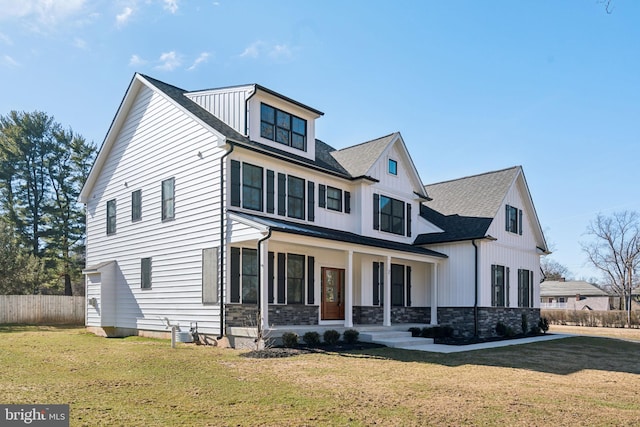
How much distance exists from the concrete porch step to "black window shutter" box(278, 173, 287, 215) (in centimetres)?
475

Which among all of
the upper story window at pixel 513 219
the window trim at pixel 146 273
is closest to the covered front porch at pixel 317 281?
the upper story window at pixel 513 219

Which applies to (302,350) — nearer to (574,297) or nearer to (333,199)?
(333,199)

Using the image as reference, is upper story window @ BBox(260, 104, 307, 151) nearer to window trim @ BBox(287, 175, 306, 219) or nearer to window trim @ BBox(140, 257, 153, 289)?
window trim @ BBox(287, 175, 306, 219)

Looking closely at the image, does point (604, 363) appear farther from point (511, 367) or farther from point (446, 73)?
point (446, 73)

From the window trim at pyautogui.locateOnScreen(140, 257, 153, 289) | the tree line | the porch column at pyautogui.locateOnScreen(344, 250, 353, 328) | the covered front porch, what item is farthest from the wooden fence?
the porch column at pyautogui.locateOnScreen(344, 250, 353, 328)

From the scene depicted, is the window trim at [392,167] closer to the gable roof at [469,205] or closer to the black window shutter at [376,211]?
the black window shutter at [376,211]

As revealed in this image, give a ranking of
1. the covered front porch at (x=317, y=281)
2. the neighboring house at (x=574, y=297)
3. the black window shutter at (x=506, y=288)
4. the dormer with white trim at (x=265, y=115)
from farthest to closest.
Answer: the neighboring house at (x=574, y=297), the black window shutter at (x=506, y=288), the dormer with white trim at (x=265, y=115), the covered front porch at (x=317, y=281)

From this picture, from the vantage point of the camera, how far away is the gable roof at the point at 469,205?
2192cm

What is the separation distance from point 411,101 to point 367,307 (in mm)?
8090

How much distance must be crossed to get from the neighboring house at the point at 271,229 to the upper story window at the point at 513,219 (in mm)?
96

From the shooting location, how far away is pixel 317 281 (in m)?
17.8

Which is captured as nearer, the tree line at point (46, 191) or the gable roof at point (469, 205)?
the gable roof at point (469, 205)

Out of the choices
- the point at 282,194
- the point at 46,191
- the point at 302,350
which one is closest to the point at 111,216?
the point at 282,194

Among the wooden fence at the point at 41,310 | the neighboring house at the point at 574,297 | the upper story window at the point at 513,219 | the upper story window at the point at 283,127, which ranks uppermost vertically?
the upper story window at the point at 283,127
